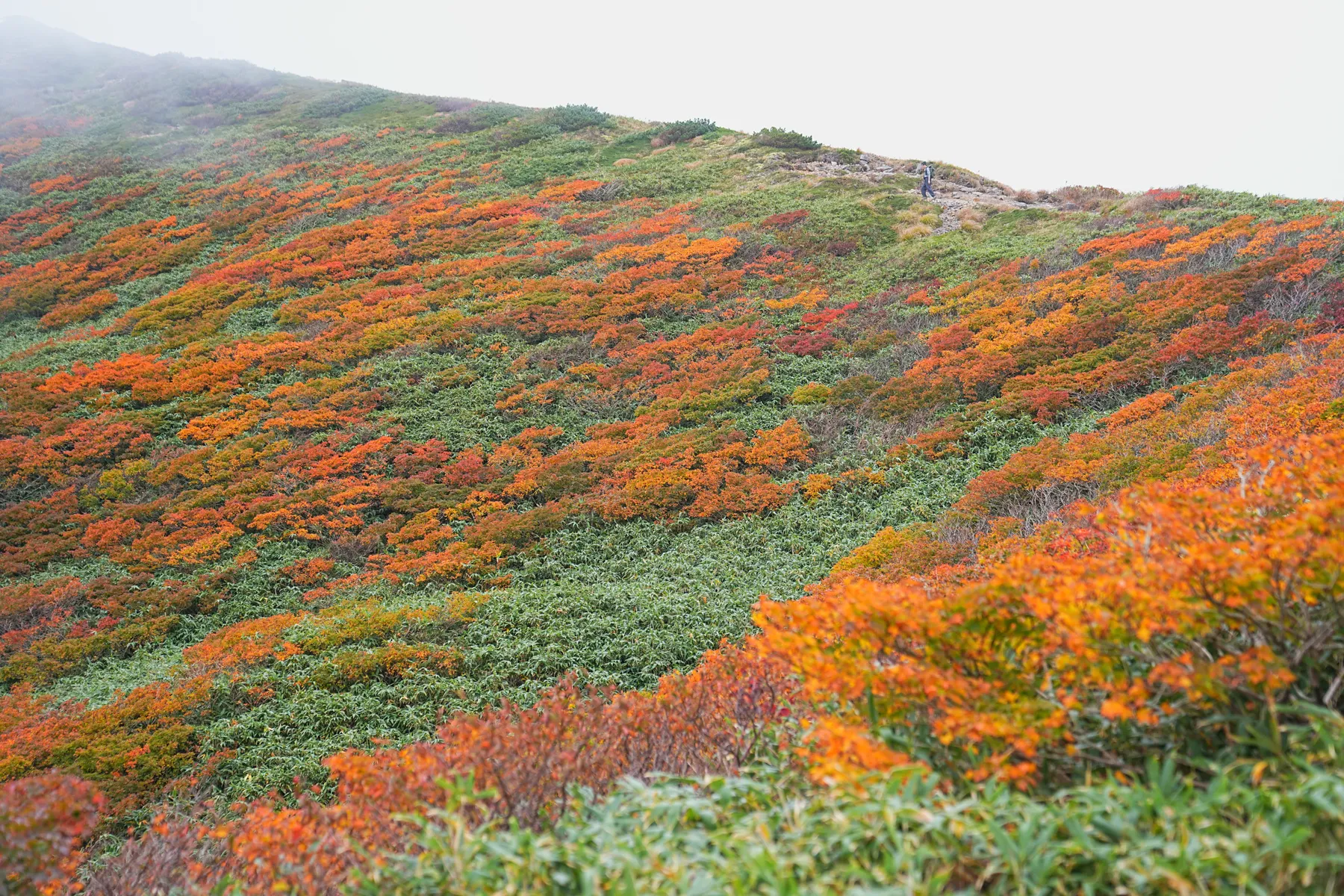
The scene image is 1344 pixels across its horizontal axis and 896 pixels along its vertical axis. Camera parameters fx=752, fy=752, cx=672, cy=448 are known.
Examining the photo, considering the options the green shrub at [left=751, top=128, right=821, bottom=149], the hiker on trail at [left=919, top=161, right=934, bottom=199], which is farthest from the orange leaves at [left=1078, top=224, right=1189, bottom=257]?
the green shrub at [left=751, top=128, right=821, bottom=149]

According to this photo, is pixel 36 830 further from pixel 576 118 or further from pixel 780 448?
pixel 576 118

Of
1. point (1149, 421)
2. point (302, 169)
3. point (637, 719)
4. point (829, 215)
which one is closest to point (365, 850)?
point (637, 719)

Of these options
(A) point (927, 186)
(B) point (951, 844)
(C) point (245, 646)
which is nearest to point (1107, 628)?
(B) point (951, 844)

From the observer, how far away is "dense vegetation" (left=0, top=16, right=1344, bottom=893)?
11.2 feet

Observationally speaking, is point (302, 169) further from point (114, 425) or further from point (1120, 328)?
point (1120, 328)

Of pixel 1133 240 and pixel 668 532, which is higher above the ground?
pixel 1133 240

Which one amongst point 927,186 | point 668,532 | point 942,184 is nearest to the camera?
point 668,532

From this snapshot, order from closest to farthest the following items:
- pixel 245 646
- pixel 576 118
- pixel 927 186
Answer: pixel 245 646 → pixel 927 186 → pixel 576 118

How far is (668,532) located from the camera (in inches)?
527

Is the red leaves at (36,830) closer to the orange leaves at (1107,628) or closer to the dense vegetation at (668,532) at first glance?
the dense vegetation at (668,532)

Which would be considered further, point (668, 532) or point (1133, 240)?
point (1133, 240)

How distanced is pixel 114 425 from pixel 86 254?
17.7m

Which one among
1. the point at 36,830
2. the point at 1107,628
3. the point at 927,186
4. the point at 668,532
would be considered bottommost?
the point at 668,532

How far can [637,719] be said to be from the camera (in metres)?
5.86
